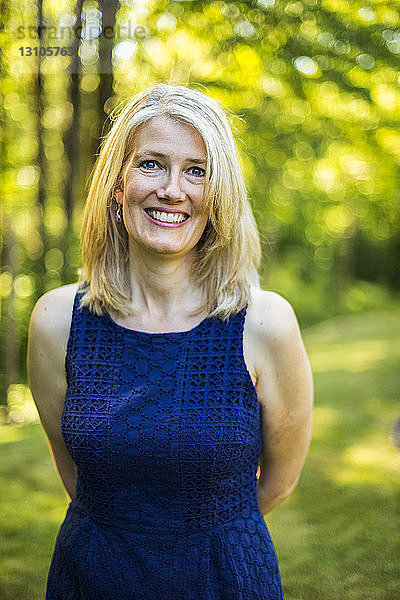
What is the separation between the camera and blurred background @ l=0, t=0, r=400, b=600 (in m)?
3.76

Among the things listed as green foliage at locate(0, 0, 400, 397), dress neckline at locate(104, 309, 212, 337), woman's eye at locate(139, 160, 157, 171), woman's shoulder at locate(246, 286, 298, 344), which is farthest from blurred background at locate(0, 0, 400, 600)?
woman's shoulder at locate(246, 286, 298, 344)

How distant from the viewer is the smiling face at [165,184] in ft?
5.49

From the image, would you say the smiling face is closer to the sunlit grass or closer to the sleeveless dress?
the sleeveless dress

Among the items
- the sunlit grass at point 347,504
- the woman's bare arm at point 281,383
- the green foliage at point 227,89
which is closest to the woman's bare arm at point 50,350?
Result: the woman's bare arm at point 281,383

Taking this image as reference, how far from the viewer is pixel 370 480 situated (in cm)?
485

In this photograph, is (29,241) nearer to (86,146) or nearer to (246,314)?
(86,146)

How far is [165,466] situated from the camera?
1616mm

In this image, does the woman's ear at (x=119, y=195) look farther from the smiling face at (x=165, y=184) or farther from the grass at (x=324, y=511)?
the grass at (x=324, y=511)

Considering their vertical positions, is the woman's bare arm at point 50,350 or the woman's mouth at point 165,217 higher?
the woman's mouth at point 165,217

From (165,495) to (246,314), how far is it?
1.72ft

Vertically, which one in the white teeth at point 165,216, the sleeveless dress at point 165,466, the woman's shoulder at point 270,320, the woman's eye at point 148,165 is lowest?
the sleeveless dress at point 165,466

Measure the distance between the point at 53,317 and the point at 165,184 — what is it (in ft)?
1.65

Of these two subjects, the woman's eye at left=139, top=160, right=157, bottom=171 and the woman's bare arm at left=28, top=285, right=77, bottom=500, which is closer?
the woman's eye at left=139, top=160, right=157, bottom=171

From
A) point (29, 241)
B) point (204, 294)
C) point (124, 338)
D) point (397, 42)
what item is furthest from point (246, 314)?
point (29, 241)
